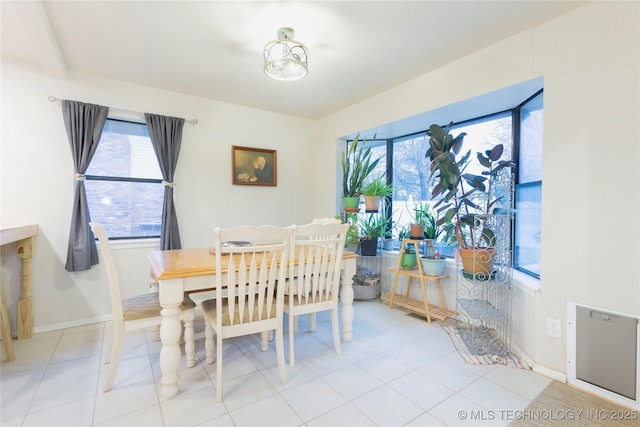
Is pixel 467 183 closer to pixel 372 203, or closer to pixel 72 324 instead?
pixel 372 203

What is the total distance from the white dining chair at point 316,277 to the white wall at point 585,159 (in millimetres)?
1384

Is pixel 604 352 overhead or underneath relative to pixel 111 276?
underneath

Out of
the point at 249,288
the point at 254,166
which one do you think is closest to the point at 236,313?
the point at 249,288

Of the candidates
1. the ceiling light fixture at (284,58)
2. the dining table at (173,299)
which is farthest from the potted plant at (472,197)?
the dining table at (173,299)

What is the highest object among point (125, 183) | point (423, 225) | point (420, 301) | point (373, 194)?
point (125, 183)

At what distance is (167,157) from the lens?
10.3 ft

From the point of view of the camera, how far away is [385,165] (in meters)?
3.92

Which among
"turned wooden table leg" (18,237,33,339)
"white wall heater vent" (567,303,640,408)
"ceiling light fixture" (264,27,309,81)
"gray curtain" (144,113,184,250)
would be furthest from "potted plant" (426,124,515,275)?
"turned wooden table leg" (18,237,33,339)

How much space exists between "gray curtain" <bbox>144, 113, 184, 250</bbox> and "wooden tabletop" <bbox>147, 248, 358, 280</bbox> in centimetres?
81

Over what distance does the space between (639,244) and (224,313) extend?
7.77ft

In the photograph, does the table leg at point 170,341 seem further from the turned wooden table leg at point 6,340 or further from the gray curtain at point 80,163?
the gray curtain at point 80,163

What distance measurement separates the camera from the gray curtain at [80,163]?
2693 millimetres

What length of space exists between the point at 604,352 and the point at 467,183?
1427 mm

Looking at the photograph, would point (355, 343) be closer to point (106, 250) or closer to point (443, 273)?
point (443, 273)
